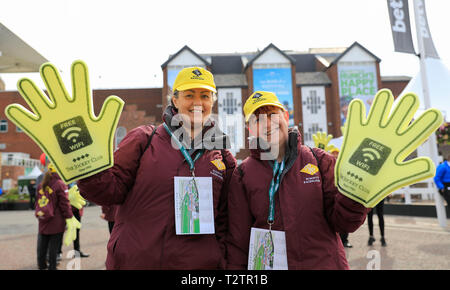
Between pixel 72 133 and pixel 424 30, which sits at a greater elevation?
pixel 424 30

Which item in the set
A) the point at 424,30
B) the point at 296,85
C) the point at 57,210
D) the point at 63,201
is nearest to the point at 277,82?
the point at 296,85

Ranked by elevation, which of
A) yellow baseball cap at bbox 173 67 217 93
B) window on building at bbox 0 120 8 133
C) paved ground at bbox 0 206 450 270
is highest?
window on building at bbox 0 120 8 133

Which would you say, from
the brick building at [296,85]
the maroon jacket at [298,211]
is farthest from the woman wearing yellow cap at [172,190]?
the brick building at [296,85]

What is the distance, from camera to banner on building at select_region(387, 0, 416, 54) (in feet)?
30.2

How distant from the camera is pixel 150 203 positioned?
1750mm

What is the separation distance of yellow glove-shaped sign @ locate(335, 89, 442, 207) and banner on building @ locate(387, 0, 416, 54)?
8.96 m

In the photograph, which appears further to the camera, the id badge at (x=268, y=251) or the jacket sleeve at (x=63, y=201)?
the jacket sleeve at (x=63, y=201)

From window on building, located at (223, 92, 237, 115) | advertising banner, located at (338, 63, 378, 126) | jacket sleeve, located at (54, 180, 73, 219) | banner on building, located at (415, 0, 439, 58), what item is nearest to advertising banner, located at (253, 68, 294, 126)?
window on building, located at (223, 92, 237, 115)

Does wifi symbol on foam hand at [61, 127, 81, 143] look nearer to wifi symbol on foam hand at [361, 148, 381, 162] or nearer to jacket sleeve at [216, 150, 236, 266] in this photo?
jacket sleeve at [216, 150, 236, 266]

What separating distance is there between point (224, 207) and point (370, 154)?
90 cm

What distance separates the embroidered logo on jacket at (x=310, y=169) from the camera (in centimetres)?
188

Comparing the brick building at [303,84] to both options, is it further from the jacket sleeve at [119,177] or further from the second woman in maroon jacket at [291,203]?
the jacket sleeve at [119,177]

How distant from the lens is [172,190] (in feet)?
5.83

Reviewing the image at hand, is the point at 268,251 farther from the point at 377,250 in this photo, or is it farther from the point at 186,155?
the point at 377,250
